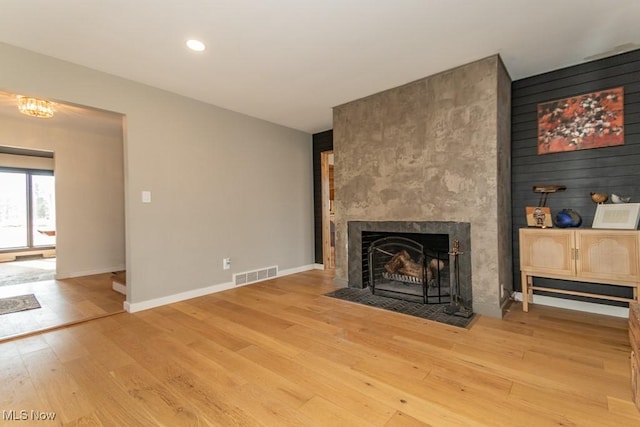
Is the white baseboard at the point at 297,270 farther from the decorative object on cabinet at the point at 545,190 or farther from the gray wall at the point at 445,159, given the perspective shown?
the decorative object on cabinet at the point at 545,190

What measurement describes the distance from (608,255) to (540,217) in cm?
61

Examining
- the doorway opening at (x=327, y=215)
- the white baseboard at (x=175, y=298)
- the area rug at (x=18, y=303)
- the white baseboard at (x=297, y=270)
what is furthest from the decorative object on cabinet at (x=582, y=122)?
the area rug at (x=18, y=303)

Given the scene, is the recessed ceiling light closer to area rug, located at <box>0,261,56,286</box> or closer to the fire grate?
the fire grate

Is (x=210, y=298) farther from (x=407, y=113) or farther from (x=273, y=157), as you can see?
(x=407, y=113)

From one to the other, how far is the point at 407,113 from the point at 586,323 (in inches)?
107

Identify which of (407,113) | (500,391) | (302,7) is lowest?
(500,391)

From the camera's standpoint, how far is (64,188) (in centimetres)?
501

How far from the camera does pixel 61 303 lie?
11.4ft

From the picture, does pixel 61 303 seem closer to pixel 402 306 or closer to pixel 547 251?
pixel 402 306

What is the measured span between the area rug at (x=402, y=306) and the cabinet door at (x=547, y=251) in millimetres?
845

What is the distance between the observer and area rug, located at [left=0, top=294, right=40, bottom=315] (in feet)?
10.6

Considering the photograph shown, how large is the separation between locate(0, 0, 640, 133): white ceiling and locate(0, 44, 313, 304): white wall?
0.81ft

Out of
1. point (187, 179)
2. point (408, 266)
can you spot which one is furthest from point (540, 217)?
point (187, 179)

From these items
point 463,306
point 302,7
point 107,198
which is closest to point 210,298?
point 463,306
